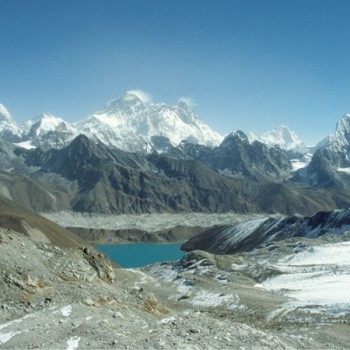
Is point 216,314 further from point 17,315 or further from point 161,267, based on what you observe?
point 161,267

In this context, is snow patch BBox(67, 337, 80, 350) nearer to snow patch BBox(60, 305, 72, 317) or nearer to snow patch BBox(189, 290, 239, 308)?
snow patch BBox(60, 305, 72, 317)

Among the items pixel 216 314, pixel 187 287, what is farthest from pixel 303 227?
pixel 216 314

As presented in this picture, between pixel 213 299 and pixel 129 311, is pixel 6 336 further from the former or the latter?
pixel 213 299

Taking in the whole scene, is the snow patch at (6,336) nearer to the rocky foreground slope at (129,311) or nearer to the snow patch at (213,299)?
the rocky foreground slope at (129,311)

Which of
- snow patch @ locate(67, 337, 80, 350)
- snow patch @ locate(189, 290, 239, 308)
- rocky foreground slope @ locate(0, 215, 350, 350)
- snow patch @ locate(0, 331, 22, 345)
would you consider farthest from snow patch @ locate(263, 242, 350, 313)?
snow patch @ locate(0, 331, 22, 345)

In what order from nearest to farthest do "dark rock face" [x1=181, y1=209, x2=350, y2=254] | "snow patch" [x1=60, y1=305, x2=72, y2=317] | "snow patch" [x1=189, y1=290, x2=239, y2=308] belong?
1. "snow patch" [x1=60, y1=305, x2=72, y2=317]
2. "snow patch" [x1=189, y1=290, x2=239, y2=308]
3. "dark rock face" [x1=181, y1=209, x2=350, y2=254]

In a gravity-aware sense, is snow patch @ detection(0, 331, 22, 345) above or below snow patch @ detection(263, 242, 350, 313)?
above

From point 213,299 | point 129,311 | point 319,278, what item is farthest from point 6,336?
point 319,278

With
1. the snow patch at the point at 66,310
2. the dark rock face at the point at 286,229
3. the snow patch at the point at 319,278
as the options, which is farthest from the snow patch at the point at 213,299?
the dark rock face at the point at 286,229
